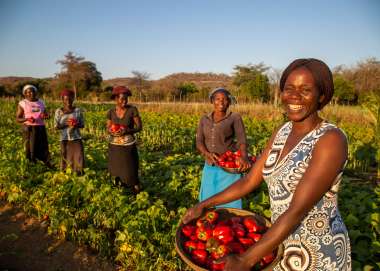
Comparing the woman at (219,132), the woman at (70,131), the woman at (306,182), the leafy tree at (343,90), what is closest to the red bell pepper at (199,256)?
the woman at (306,182)

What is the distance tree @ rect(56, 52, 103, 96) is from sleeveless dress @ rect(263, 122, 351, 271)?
4298 centimetres

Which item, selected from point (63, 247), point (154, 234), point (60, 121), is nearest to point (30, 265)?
point (63, 247)

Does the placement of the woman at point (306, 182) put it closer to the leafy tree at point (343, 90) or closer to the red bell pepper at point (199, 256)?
the red bell pepper at point (199, 256)

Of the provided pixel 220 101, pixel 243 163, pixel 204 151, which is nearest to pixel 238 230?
pixel 243 163

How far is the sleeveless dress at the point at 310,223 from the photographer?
1.49m

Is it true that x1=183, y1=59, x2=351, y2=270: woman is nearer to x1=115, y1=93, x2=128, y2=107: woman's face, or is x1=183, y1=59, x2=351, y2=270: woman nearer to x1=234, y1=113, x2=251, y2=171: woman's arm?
x1=234, y1=113, x2=251, y2=171: woman's arm

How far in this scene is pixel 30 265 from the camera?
12.2 feet

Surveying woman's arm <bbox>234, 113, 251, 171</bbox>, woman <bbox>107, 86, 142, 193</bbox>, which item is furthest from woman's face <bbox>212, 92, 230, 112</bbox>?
woman <bbox>107, 86, 142, 193</bbox>

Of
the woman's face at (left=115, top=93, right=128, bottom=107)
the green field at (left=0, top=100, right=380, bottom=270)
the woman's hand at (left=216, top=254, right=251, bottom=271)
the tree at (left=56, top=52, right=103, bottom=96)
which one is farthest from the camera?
the tree at (left=56, top=52, right=103, bottom=96)

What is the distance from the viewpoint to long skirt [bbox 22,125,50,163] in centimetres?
669

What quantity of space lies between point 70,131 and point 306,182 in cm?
533

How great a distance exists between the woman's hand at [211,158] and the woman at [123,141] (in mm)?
1573

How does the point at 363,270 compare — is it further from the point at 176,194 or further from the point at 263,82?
→ the point at 263,82

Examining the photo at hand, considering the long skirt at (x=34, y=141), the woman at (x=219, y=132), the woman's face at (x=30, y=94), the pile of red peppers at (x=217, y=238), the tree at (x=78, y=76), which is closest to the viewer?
the pile of red peppers at (x=217, y=238)
